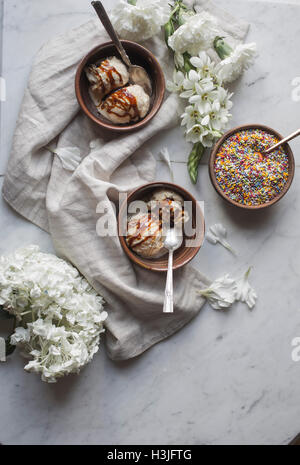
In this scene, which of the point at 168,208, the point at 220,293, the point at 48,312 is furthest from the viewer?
the point at 220,293

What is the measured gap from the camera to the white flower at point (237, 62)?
1.19 metres

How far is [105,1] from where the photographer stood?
1.28 m

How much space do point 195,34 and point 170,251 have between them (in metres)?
0.61

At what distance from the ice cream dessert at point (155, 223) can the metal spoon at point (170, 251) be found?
0.06 feet

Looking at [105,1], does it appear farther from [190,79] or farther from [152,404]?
[152,404]

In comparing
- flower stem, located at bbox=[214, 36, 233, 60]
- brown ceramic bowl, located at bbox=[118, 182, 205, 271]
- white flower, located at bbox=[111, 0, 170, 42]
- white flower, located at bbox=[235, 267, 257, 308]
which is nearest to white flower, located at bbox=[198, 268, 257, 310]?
white flower, located at bbox=[235, 267, 257, 308]

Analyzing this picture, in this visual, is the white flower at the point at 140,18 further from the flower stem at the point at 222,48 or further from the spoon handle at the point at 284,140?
the spoon handle at the point at 284,140

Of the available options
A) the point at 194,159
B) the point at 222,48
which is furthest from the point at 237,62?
the point at 194,159

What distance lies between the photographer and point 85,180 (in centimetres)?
118

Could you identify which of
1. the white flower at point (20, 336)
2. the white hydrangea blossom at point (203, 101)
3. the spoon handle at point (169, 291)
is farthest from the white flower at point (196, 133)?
the white flower at point (20, 336)

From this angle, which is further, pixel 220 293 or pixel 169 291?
pixel 220 293

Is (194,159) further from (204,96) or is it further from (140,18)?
(140,18)
